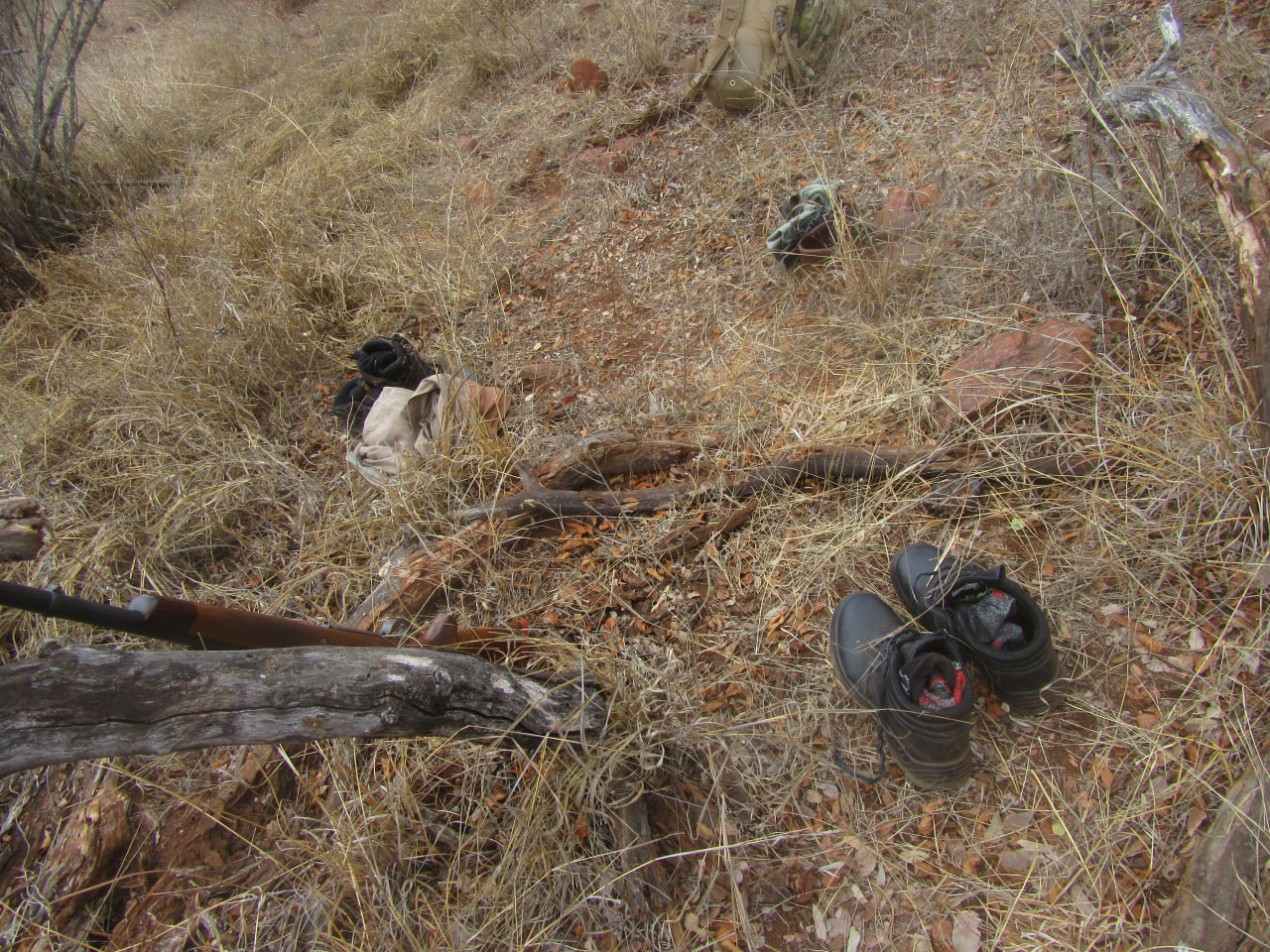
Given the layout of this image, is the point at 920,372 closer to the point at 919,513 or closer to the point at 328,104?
the point at 919,513

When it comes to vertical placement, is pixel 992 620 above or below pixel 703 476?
below

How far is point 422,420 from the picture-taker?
230 cm

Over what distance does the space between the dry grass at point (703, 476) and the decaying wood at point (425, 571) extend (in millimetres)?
69

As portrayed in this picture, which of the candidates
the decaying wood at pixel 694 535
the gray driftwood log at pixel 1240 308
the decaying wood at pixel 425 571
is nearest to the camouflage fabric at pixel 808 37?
the gray driftwood log at pixel 1240 308

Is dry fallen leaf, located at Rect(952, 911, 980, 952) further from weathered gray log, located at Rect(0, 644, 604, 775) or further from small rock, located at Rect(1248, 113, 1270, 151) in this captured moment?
small rock, located at Rect(1248, 113, 1270, 151)

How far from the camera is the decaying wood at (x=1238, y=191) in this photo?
1458 mm

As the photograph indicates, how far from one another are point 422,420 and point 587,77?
107 inches

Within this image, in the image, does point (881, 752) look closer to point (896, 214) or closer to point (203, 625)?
point (203, 625)

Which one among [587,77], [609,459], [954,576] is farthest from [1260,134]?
[587,77]

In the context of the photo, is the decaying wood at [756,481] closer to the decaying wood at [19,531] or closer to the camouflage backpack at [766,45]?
the decaying wood at [19,531]

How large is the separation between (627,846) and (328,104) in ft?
16.1

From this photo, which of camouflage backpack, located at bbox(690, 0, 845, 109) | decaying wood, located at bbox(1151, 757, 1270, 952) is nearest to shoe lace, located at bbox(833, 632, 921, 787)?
decaying wood, located at bbox(1151, 757, 1270, 952)

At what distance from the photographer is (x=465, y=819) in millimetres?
1402

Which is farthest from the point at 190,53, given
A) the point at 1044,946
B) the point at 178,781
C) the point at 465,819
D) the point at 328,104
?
the point at 1044,946
